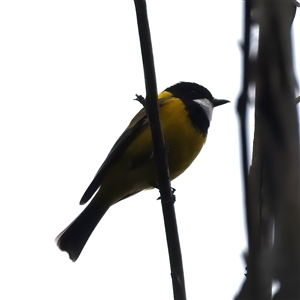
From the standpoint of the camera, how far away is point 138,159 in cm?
472

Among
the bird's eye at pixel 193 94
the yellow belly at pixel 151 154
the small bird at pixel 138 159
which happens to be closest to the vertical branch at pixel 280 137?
the small bird at pixel 138 159

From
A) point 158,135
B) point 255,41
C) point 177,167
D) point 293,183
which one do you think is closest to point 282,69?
point 255,41

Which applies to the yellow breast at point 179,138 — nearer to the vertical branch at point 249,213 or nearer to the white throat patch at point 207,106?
the white throat patch at point 207,106

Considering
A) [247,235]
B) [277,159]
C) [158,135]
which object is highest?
[158,135]

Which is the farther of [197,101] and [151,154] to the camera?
[197,101]

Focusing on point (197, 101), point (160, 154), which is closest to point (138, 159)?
point (197, 101)

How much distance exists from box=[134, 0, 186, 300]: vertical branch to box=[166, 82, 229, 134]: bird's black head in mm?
1474

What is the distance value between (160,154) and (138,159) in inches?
53.9

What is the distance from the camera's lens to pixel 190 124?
4.80m

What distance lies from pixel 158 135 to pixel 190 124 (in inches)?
61.8

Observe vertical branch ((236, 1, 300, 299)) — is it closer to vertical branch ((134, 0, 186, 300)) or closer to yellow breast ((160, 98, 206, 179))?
vertical branch ((134, 0, 186, 300))

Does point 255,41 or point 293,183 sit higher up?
point 255,41

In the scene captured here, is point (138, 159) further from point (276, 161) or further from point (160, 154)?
point (276, 161)

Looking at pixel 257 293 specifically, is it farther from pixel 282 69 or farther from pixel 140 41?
pixel 140 41
